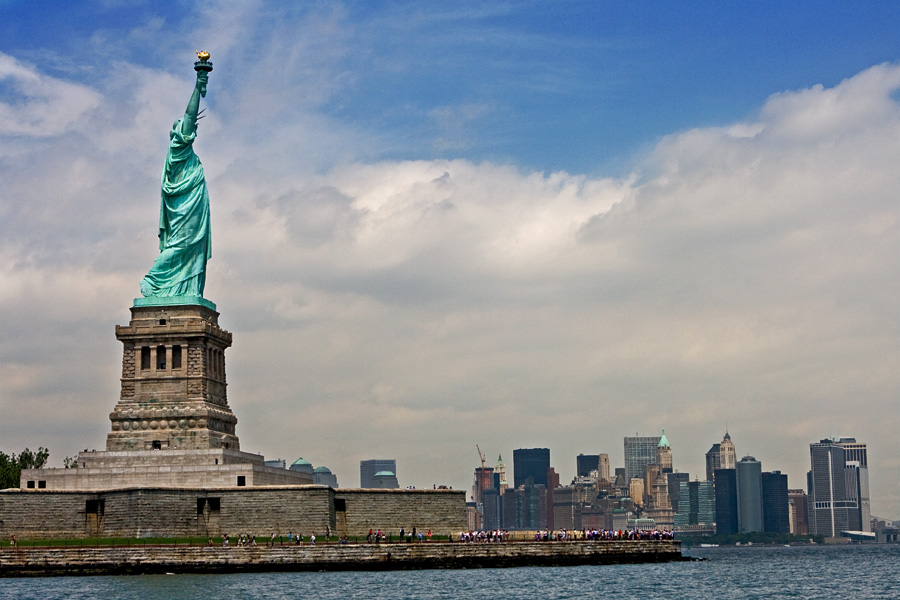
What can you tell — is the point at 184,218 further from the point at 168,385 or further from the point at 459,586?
the point at 459,586

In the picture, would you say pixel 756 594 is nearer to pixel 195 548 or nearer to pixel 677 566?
pixel 677 566

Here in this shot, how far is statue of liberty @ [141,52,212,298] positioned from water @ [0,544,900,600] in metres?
19.5

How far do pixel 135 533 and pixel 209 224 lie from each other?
2047 cm

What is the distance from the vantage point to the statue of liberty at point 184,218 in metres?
81.0

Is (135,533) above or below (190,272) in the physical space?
below

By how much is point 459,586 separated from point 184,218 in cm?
2970

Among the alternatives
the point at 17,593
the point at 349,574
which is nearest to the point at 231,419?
the point at 349,574

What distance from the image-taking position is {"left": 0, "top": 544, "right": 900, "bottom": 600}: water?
60.1 meters

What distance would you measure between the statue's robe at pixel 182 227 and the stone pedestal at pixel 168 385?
6.88ft

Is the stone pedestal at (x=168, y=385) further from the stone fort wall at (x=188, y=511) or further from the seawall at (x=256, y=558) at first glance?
the seawall at (x=256, y=558)

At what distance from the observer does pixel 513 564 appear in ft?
246

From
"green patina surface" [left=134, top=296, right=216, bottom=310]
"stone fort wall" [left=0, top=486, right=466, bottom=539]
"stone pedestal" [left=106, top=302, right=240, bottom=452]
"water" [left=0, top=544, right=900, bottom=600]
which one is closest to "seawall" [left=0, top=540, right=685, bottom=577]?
"water" [left=0, top=544, right=900, bottom=600]

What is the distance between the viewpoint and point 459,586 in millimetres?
64875

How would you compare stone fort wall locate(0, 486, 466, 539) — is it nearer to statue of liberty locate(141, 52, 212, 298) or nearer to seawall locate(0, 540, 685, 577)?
seawall locate(0, 540, 685, 577)
